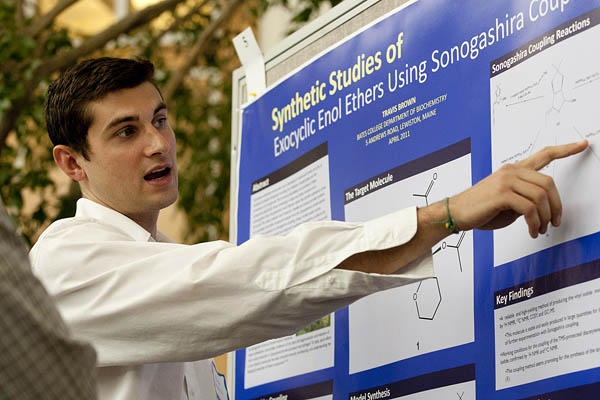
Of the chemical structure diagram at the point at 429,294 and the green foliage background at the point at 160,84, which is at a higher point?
the green foliage background at the point at 160,84

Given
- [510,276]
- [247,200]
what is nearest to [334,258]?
[510,276]

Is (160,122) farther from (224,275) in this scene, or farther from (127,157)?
(224,275)

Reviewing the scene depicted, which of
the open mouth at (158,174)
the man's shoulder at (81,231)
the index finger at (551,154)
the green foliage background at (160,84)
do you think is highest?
the green foliage background at (160,84)

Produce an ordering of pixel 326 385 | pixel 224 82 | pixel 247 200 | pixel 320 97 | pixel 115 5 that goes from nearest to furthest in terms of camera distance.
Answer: pixel 326 385 < pixel 320 97 < pixel 247 200 < pixel 224 82 < pixel 115 5

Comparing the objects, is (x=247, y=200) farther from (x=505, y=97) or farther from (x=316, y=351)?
(x=505, y=97)

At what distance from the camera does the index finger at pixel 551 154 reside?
155cm

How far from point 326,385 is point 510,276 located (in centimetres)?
70

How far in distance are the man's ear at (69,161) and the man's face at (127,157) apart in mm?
80

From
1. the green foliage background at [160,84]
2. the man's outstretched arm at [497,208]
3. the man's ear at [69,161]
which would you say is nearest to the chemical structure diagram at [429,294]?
the man's outstretched arm at [497,208]

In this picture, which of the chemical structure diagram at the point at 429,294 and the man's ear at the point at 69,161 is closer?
the chemical structure diagram at the point at 429,294

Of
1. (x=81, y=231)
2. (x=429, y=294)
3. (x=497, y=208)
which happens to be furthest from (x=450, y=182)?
(x=81, y=231)

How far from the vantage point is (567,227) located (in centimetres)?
157

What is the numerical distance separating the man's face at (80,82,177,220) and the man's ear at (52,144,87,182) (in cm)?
8

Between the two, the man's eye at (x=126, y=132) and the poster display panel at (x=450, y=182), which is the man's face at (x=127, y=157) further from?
the poster display panel at (x=450, y=182)
